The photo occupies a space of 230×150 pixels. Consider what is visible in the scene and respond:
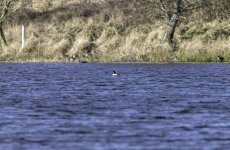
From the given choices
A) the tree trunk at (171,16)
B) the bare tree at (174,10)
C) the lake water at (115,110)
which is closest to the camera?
the lake water at (115,110)

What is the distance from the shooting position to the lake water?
942 inches

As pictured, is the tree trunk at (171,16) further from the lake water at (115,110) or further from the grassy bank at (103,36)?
the lake water at (115,110)

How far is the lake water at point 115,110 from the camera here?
23.9 m

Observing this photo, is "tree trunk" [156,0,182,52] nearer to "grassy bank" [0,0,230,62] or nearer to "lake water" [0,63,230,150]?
"grassy bank" [0,0,230,62]

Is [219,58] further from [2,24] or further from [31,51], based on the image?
[2,24]

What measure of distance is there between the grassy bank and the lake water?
1003 cm

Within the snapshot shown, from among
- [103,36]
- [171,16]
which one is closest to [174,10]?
[171,16]

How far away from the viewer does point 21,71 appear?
58.8 m

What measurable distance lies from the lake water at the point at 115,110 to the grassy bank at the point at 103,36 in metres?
10.0

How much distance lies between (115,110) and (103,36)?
39.7 metres

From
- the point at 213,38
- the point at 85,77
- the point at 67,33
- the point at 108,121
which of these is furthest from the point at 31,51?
the point at 108,121

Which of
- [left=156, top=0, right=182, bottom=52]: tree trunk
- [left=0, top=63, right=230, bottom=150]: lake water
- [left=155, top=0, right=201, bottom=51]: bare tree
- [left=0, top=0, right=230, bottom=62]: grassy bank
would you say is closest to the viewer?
[left=0, top=63, right=230, bottom=150]: lake water

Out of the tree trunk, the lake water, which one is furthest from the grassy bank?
the lake water

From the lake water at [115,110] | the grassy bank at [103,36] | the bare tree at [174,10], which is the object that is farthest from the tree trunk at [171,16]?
the lake water at [115,110]
